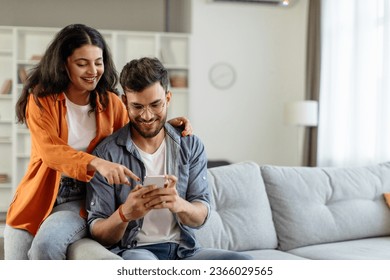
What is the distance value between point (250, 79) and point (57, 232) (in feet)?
13.3

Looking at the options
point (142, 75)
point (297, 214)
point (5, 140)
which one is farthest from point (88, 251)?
point (5, 140)

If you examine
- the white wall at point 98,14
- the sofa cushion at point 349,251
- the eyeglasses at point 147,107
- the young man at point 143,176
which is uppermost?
the white wall at point 98,14

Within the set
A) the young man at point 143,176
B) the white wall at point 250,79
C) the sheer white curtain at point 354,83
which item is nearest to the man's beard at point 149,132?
the young man at point 143,176

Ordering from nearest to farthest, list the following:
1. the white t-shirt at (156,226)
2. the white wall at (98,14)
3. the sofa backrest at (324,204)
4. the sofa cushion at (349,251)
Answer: the white t-shirt at (156,226) → the sofa cushion at (349,251) → the sofa backrest at (324,204) → the white wall at (98,14)

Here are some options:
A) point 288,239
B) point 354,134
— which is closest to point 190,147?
point 288,239

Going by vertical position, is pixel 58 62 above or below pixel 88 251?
above

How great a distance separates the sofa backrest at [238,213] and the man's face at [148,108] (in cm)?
63

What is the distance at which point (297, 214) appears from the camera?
2.30 m

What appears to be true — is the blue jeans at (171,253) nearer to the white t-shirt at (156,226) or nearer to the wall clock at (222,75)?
the white t-shirt at (156,226)

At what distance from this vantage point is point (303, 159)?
508 centimetres

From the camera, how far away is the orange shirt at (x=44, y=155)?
165 cm

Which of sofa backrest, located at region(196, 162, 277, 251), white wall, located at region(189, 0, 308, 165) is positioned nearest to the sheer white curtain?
white wall, located at region(189, 0, 308, 165)

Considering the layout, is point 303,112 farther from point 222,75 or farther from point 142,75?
point 142,75
